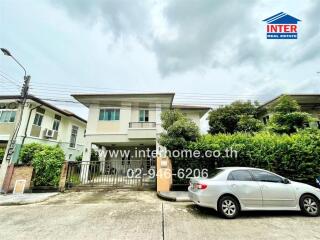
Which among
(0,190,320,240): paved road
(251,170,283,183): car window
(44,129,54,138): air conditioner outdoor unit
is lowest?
(0,190,320,240): paved road

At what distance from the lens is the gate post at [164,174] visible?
9.00 m

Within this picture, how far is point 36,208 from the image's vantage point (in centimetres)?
680

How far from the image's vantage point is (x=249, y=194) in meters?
5.53

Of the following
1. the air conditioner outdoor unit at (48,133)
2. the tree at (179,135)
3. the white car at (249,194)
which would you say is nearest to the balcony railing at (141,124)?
the tree at (179,135)

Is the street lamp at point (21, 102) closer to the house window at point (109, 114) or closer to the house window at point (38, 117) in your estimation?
the house window at point (109, 114)

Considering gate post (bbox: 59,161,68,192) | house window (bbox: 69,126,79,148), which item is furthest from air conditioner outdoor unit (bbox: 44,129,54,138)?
gate post (bbox: 59,161,68,192)

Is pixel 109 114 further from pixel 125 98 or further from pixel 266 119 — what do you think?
pixel 266 119

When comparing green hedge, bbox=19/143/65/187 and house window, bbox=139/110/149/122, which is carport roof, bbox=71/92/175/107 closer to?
house window, bbox=139/110/149/122

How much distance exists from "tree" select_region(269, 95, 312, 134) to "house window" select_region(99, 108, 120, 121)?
42.7 feet

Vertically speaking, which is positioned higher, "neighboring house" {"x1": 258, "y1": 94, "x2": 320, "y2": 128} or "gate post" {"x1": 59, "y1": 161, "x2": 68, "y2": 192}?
"neighboring house" {"x1": 258, "y1": 94, "x2": 320, "y2": 128}

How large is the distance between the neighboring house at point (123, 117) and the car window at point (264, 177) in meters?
10.3

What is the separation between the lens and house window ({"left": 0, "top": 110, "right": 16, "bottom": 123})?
16.6 m

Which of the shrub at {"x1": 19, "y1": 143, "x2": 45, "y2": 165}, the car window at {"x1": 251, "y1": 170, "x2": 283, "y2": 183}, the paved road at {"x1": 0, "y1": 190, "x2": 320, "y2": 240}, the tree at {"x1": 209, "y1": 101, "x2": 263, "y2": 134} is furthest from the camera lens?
the tree at {"x1": 209, "y1": 101, "x2": 263, "y2": 134}

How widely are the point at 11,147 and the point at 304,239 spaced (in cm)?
1248
